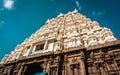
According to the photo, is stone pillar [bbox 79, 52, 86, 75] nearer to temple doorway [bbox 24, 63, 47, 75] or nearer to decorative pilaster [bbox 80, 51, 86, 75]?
decorative pilaster [bbox 80, 51, 86, 75]

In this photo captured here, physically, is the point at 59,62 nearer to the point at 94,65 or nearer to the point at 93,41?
the point at 94,65

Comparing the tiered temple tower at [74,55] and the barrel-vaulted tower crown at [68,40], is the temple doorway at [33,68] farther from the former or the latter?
the barrel-vaulted tower crown at [68,40]

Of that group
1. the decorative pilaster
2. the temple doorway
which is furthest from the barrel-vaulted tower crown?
the temple doorway

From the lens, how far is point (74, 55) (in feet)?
43.6

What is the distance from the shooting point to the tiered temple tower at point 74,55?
11.6 m

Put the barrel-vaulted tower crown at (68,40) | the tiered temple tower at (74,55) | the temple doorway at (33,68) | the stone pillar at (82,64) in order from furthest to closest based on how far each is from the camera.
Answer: the barrel-vaulted tower crown at (68,40) → the temple doorway at (33,68) → the tiered temple tower at (74,55) → the stone pillar at (82,64)

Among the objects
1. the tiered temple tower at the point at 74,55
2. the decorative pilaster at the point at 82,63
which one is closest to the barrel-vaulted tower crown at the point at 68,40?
the tiered temple tower at the point at 74,55

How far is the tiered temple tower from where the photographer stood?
11562 mm

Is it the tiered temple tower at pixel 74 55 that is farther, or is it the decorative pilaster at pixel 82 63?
the tiered temple tower at pixel 74 55

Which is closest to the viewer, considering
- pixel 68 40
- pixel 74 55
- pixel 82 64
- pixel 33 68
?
pixel 82 64

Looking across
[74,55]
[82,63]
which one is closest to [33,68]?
[74,55]

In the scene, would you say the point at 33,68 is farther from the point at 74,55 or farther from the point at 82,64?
the point at 82,64

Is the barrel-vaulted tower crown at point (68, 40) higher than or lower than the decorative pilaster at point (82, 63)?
higher

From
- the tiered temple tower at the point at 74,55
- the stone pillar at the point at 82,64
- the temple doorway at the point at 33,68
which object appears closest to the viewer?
the stone pillar at the point at 82,64
